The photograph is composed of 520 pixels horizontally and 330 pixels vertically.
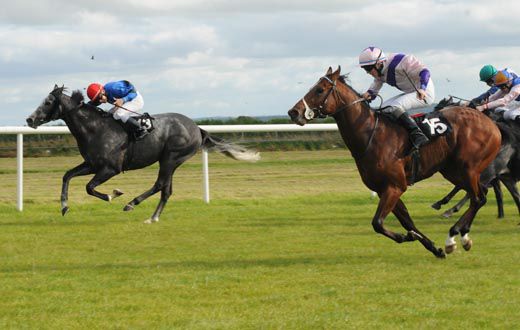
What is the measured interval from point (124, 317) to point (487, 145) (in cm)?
408

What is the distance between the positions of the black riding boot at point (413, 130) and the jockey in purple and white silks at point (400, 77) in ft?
0.49

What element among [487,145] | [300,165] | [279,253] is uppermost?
[487,145]

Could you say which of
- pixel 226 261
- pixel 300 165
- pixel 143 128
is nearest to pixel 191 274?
pixel 226 261

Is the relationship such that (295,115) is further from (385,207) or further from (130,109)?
(130,109)

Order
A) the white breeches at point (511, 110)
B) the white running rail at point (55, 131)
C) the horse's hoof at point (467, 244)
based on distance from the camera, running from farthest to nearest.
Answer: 1. the white running rail at point (55, 131)
2. the white breeches at point (511, 110)
3. the horse's hoof at point (467, 244)

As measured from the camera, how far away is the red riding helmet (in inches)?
450

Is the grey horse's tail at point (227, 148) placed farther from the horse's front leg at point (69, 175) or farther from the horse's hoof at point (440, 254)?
the horse's hoof at point (440, 254)

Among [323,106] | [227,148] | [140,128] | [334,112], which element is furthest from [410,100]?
[227,148]

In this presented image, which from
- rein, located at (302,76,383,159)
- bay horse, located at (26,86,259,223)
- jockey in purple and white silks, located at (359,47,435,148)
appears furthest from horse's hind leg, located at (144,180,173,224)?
rein, located at (302,76,383,159)

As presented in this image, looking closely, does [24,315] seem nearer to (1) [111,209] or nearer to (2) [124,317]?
(2) [124,317]

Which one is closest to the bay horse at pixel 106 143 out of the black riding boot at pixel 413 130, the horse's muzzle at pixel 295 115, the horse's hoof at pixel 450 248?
the horse's muzzle at pixel 295 115

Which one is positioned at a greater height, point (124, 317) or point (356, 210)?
point (124, 317)

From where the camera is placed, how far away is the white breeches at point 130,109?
37.4 feet

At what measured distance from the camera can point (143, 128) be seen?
1155cm
